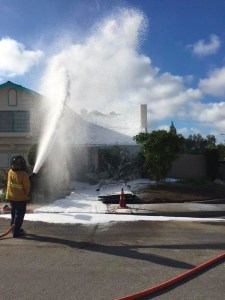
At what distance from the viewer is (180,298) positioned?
4.66 meters

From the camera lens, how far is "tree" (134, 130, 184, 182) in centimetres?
1633

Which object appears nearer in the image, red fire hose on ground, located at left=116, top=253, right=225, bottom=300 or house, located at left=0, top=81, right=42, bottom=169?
red fire hose on ground, located at left=116, top=253, right=225, bottom=300

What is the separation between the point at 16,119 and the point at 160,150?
931 centimetres

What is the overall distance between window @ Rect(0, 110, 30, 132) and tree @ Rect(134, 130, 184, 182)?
817 cm

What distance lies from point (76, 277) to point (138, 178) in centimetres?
1350

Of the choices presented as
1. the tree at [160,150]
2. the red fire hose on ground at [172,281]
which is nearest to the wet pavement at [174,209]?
the tree at [160,150]

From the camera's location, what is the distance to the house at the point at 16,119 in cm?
2155

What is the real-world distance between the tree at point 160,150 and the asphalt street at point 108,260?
6.93m

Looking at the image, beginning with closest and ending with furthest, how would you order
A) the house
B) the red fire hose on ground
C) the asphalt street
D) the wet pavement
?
1. the red fire hose on ground
2. the asphalt street
3. the wet pavement
4. the house

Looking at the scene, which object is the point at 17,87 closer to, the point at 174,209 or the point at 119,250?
the point at 174,209

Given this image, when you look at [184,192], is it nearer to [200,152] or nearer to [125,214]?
[125,214]

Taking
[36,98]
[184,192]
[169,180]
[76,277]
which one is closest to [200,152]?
[169,180]

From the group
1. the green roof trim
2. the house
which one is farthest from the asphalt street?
the green roof trim

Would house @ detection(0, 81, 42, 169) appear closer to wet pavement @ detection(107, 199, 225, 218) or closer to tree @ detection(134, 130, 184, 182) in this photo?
tree @ detection(134, 130, 184, 182)
